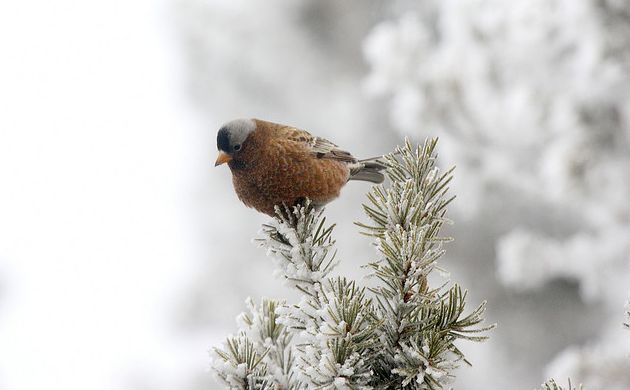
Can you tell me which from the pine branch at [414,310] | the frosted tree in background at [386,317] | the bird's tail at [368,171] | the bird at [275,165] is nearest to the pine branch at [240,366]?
the frosted tree in background at [386,317]

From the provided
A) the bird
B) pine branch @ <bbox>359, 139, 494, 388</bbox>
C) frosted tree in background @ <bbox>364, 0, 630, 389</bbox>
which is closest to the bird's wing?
the bird

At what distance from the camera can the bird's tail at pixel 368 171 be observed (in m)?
1.93

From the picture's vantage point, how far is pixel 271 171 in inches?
58.8

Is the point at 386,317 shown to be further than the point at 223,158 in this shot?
No

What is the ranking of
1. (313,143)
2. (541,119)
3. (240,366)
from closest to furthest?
(240,366) → (313,143) → (541,119)

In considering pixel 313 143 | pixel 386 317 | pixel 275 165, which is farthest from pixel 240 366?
pixel 313 143

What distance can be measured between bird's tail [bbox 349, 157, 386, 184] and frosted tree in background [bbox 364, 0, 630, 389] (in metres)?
1.19

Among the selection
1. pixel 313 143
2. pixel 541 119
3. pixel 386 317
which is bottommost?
pixel 386 317

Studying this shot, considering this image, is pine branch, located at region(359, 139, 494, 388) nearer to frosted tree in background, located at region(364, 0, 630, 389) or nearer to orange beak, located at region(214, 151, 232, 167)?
orange beak, located at region(214, 151, 232, 167)

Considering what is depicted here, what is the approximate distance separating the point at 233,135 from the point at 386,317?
87 cm

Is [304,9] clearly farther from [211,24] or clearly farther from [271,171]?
[271,171]

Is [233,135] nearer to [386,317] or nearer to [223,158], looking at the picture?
[223,158]

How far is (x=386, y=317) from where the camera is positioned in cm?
79

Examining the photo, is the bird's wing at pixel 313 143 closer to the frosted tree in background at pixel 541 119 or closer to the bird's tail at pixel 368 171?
the bird's tail at pixel 368 171
